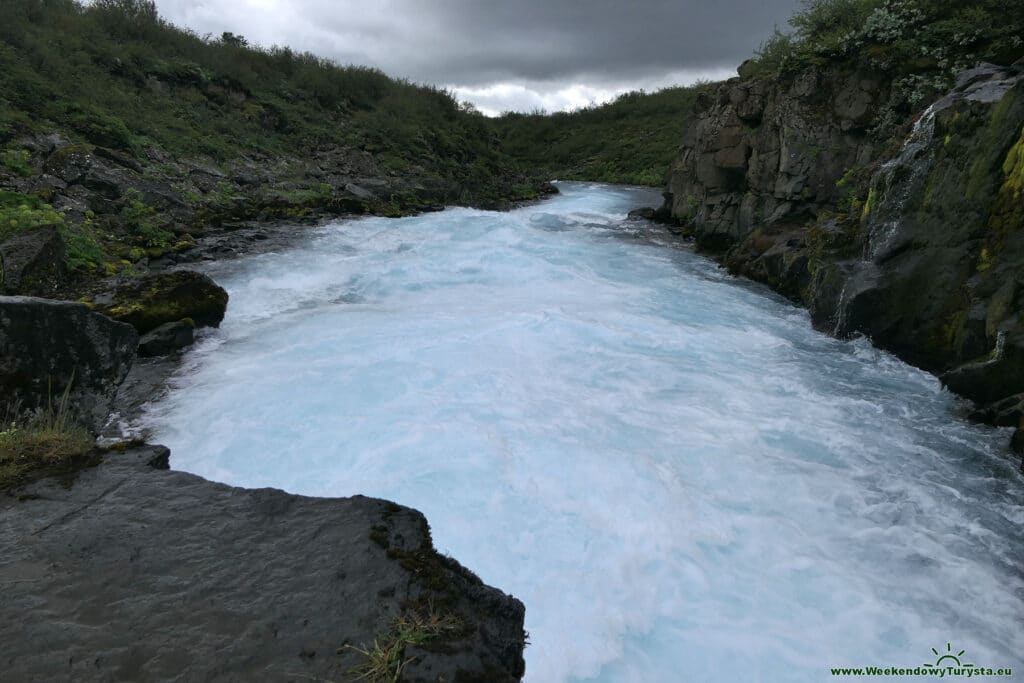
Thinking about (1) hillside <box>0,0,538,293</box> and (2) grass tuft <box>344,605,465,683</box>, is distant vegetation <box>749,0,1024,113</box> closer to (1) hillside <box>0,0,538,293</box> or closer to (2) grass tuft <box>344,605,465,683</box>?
(2) grass tuft <box>344,605,465,683</box>

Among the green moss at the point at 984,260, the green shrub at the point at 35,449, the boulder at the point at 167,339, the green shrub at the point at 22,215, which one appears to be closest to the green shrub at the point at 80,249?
the green shrub at the point at 22,215

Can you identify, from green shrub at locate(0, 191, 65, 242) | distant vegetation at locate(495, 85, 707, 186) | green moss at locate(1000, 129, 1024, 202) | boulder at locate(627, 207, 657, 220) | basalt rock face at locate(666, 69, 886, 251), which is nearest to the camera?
green moss at locate(1000, 129, 1024, 202)

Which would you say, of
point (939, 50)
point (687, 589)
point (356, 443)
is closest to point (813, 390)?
point (687, 589)

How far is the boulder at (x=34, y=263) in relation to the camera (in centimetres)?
861

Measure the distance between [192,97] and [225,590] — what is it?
2675 centimetres

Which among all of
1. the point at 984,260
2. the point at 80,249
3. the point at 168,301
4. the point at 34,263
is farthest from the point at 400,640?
the point at 80,249

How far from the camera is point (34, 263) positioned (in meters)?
9.04

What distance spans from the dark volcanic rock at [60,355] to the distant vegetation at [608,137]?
A: 145 feet

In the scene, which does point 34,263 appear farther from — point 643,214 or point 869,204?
point 643,214

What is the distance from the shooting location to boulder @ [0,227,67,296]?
8.61 meters

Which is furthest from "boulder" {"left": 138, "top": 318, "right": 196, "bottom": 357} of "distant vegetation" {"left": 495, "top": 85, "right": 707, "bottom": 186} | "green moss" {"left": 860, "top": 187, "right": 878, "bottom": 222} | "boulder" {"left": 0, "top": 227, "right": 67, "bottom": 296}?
"distant vegetation" {"left": 495, "top": 85, "right": 707, "bottom": 186}

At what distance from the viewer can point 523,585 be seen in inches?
168

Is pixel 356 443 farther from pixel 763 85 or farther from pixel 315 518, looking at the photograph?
pixel 763 85

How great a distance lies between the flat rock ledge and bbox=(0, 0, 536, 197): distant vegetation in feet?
43.9
